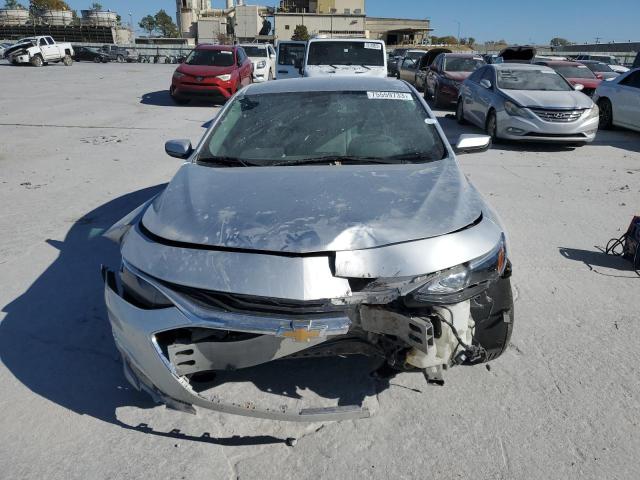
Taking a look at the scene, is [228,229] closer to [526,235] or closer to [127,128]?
[526,235]

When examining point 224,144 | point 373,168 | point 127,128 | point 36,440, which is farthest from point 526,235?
point 127,128

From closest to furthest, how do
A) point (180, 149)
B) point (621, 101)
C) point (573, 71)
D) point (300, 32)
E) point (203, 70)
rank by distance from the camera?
point (180, 149) < point (621, 101) < point (203, 70) < point (573, 71) < point (300, 32)

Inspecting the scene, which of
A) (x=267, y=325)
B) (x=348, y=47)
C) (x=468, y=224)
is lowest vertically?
(x=267, y=325)

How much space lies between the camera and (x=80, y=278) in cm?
411

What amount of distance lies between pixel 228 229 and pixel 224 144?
56.6 inches

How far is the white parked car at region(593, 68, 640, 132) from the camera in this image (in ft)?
34.8

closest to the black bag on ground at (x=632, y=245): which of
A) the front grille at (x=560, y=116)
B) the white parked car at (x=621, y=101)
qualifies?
the front grille at (x=560, y=116)

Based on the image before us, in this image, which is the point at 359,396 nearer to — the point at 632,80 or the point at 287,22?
the point at 632,80

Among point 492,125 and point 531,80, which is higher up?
point 531,80

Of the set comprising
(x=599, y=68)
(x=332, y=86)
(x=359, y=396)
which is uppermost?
(x=332, y=86)

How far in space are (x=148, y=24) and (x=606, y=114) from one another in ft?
410

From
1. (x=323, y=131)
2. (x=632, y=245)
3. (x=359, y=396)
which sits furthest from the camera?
(x=632, y=245)

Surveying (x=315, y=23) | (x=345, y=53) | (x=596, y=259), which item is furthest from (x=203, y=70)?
(x=315, y=23)

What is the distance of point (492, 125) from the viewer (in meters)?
10.1
